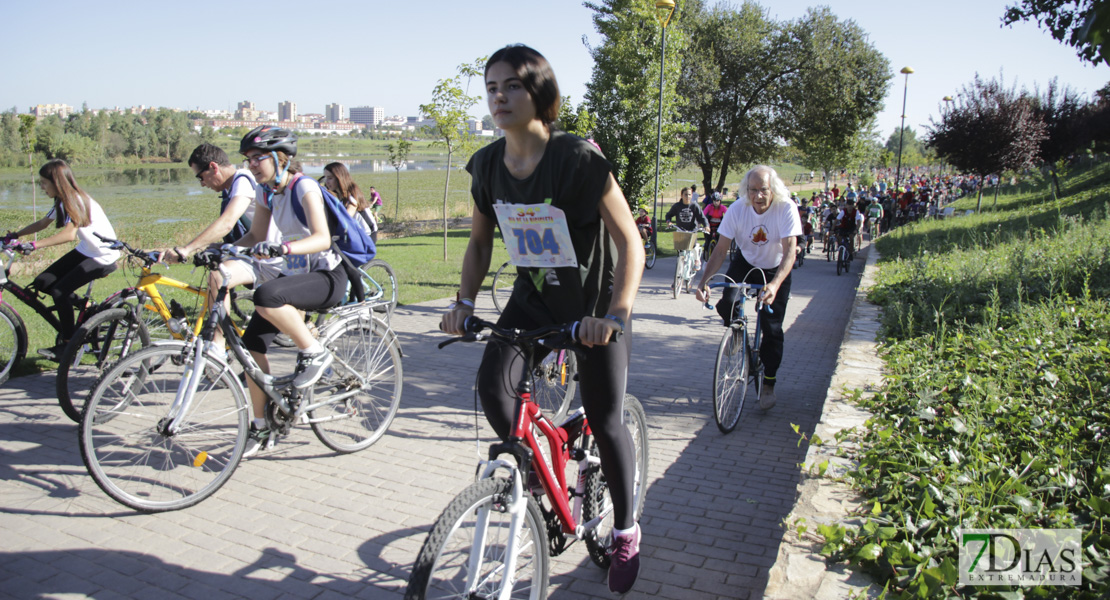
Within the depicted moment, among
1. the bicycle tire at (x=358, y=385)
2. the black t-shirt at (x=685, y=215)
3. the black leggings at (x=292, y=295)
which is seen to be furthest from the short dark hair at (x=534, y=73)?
the black t-shirt at (x=685, y=215)

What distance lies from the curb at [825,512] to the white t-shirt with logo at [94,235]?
17.1 feet

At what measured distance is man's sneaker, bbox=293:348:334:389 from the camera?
4277 millimetres

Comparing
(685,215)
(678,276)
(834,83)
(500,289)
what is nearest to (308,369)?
(500,289)

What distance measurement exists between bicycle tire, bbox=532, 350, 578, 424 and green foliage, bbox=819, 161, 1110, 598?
1.92 m

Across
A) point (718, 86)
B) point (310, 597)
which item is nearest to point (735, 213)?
point (310, 597)

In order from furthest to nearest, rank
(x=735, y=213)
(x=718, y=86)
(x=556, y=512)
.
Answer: (x=718, y=86)
(x=735, y=213)
(x=556, y=512)

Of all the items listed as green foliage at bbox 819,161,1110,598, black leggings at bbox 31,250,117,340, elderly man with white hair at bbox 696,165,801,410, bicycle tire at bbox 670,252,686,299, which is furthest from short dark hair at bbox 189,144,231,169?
bicycle tire at bbox 670,252,686,299

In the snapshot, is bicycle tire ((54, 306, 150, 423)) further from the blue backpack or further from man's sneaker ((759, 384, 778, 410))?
man's sneaker ((759, 384, 778, 410))

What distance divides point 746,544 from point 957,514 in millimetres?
1009

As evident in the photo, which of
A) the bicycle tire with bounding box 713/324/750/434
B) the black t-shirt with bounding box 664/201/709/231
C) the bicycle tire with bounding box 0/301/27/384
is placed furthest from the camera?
the black t-shirt with bounding box 664/201/709/231

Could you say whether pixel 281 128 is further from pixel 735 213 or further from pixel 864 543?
pixel 864 543

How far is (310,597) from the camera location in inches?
121

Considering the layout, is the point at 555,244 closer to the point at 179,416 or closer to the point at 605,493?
the point at 605,493

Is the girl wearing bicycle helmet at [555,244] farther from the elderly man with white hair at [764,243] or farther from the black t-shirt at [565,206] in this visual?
the elderly man with white hair at [764,243]
